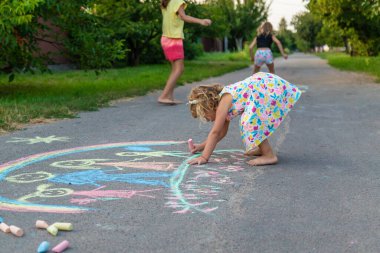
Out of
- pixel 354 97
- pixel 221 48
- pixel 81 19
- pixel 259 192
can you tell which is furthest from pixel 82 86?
pixel 221 48

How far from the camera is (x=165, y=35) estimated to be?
873 centimetres

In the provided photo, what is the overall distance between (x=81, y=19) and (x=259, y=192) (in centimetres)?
690

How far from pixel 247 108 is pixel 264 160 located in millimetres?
464

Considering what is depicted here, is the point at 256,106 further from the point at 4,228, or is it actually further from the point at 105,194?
the point at 4,228

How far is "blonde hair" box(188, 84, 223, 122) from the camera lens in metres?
4.44

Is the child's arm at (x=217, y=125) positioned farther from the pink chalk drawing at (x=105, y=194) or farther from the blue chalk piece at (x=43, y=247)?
the blue chalk piece at (x=43, y=247)

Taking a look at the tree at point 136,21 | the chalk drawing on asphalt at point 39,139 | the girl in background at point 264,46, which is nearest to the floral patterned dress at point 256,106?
the chalk drawing on asphalt at point 39,139

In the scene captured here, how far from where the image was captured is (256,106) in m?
4.43

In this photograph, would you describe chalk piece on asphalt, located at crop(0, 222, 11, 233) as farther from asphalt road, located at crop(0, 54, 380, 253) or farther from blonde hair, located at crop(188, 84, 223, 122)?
blonde hair, located at crop(188, 84, 223, 122)

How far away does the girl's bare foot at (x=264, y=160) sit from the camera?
14.7 ft

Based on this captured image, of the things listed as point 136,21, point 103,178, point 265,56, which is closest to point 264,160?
point 103,178

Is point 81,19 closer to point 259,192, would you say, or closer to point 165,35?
point 165,35

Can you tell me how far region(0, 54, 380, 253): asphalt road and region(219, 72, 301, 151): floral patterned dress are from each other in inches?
11.3

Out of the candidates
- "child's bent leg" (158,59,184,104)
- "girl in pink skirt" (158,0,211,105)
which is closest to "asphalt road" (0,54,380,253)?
"child's bent leg" (158,59,184,104)
